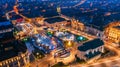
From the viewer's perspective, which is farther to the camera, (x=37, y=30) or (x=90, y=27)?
(x=37, y=30)

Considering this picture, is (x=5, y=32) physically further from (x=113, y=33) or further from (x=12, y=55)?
(x=113, y=33)

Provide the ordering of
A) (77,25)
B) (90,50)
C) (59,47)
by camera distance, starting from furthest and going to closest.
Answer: (77,25)
(59,47)
(90,50)

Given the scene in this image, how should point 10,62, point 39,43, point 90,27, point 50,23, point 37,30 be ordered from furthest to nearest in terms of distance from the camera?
point 50,23 < point 37,30 < point 90,27 < point 39,43 < point 10,62

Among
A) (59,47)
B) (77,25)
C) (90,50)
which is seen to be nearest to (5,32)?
(59,47)

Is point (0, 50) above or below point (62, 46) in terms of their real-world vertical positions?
above

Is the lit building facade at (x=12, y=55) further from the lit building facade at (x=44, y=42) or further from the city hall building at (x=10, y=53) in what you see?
the lit building facade at (x=44, y=42)

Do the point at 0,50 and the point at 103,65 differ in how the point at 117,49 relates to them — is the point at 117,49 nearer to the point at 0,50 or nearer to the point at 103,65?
the point at 103,65

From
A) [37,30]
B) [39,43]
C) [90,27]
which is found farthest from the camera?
[37,30]

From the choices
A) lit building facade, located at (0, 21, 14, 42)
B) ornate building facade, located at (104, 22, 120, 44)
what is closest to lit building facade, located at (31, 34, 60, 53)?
lit building facade, located at (0, 21, 14, 42)

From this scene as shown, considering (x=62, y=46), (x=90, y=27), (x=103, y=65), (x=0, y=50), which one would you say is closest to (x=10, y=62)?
(x=0, y=50)
